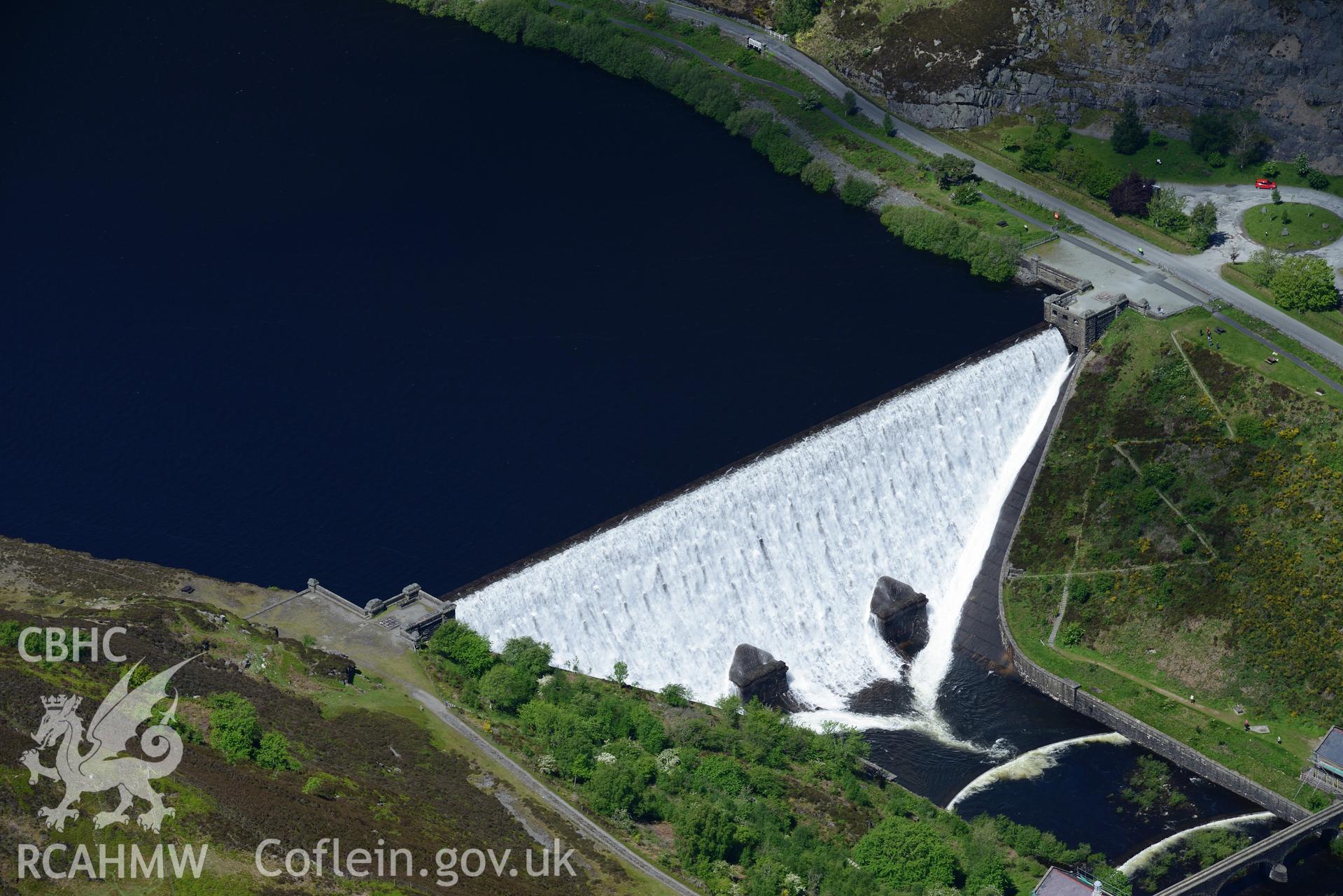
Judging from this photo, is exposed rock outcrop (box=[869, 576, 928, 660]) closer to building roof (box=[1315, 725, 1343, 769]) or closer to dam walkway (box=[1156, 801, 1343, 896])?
dam walkway (box=[1156, 801, 1343, 896])

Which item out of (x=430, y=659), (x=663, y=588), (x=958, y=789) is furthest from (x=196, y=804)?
(x=958, y=789)

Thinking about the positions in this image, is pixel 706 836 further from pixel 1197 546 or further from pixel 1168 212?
pixel 1168 212

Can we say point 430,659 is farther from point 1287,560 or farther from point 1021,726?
point 1287,560

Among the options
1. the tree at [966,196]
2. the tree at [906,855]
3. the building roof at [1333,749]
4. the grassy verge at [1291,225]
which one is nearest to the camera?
the tree at [906,855]

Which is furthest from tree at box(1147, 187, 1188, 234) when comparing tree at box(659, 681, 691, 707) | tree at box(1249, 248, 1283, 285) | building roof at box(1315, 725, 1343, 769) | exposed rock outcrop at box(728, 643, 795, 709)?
tree at box(659, 681, 691, 707)

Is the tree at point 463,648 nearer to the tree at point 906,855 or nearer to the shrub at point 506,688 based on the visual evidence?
the shrub at point 506,688

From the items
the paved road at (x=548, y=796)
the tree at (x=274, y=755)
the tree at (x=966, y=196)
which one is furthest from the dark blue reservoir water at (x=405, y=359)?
the tree at (x=274, y=755)
